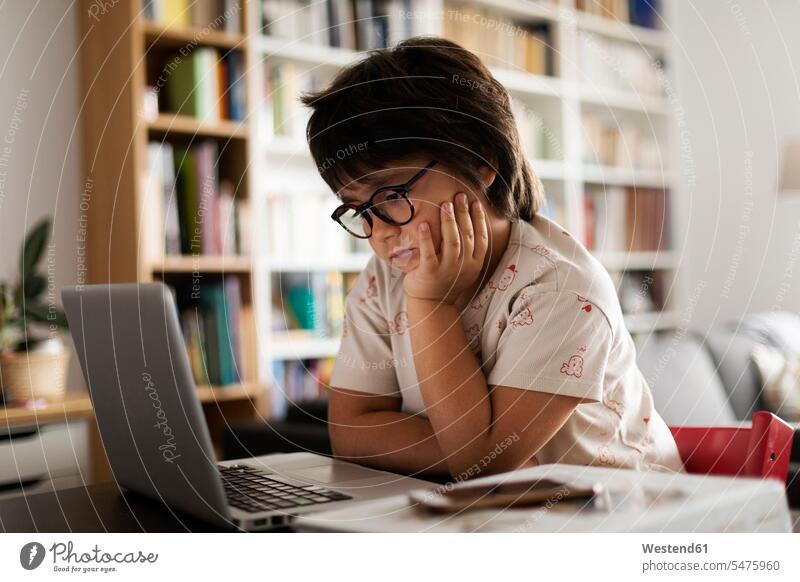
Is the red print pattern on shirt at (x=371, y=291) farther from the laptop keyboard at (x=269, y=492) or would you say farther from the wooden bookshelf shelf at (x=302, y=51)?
the wooden bookshelf shelf at (x=302, y=51)

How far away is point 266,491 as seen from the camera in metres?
0.61

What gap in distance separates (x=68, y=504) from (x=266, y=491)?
0.17 metres

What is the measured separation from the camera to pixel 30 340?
1405mm

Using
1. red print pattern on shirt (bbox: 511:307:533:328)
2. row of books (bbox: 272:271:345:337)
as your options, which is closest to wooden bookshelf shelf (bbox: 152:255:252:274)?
row of books (bbox: 272:271:345:337)

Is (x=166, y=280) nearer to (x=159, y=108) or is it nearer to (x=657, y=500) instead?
(x=159, y=108)

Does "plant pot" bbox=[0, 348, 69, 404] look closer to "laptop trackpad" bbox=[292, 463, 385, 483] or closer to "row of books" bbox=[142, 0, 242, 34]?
"row of books" bbox=[142, 0, 242, 34]

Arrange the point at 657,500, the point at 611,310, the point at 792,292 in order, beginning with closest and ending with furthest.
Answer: the point at 657,500 < the point at 611,310 < the point at 792,292

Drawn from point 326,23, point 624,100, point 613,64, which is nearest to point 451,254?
point 326,23

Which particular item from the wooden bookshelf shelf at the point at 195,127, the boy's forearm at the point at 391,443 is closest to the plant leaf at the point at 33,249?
the wooden bookshelf shelf at the point at 195,127

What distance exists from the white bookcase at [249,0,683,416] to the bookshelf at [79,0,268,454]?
5cm

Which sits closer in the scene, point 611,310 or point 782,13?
point 611,310

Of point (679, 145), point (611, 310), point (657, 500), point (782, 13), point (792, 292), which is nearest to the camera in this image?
point (657, 500)

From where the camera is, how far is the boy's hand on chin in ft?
2.47

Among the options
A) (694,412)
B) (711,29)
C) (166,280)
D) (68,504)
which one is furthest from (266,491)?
(711,29)
